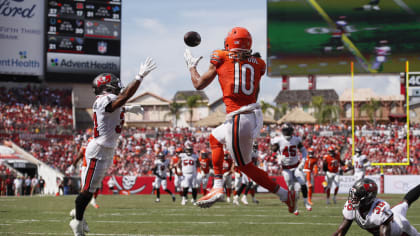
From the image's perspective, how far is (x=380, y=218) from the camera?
720 centimetres

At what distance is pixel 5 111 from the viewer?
149 ft

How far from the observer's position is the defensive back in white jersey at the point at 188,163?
21750 mm

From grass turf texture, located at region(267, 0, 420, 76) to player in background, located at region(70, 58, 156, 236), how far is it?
120 ft

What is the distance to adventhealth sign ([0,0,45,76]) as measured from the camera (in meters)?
46.5

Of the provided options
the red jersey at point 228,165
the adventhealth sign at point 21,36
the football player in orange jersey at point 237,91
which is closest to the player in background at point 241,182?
the red jersey at point 228,165

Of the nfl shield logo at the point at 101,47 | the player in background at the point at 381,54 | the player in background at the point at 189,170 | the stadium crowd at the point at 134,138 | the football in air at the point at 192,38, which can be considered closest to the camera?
the football in air at the point at 192,38

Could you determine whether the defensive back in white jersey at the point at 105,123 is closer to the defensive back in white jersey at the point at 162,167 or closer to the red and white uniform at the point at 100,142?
the red and white uniform at the point at 100,142

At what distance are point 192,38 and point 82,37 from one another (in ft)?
139

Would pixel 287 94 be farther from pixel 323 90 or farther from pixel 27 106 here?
pixel 27 106

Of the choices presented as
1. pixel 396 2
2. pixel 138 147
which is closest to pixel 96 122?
pixel 138 147

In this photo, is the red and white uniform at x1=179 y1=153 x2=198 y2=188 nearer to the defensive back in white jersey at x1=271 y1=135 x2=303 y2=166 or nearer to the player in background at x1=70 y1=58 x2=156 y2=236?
the defensive back in white jersey at x1=271 y1=135 x2=303 y2=166

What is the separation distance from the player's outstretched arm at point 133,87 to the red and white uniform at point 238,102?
1004 millimetres

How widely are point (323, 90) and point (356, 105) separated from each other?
34.0ft

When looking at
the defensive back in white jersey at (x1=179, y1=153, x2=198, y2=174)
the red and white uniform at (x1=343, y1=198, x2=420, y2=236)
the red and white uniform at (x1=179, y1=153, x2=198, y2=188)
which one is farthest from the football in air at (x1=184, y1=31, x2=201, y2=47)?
the defensive back in white jersey at (x1=179, y1=153, x2=198, y2=174)
